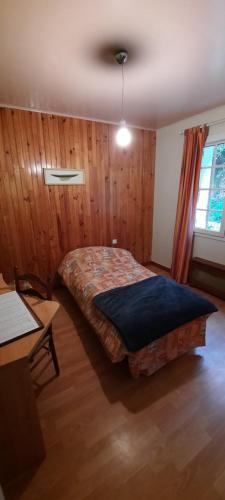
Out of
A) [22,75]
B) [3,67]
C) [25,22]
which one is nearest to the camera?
[25,22]

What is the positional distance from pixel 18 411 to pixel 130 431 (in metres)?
0.77

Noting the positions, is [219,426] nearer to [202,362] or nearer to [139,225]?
[202,362]

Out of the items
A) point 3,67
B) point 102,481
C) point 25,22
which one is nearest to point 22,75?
point 3,67

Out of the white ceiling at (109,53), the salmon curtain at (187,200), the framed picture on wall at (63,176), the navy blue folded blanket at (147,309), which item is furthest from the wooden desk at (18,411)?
the salmon curtain at (187,200)

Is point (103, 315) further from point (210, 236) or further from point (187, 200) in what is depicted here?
point (187, 200)

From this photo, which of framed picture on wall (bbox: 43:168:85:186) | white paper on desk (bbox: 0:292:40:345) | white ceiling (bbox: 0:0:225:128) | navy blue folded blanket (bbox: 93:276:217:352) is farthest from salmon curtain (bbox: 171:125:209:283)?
white paper on desk (bbox: 0:292:40:345)

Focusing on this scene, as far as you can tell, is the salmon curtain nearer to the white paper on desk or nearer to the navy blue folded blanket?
the navy blue folded blanket

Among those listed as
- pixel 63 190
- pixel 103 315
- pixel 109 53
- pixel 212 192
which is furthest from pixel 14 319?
pixel 212 192

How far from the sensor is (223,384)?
1690 mm

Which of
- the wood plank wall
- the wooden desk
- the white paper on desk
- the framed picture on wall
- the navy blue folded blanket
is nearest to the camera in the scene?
the wooden desk

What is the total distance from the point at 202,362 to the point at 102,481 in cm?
119

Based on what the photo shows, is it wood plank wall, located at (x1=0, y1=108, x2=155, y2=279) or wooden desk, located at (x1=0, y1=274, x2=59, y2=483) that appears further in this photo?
wood plank wall, located at (x1=0, y1=108, x2=155, y2=279)

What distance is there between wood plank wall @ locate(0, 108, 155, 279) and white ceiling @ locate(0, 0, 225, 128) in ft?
1.15

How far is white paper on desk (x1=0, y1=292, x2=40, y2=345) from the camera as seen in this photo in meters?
1.14
